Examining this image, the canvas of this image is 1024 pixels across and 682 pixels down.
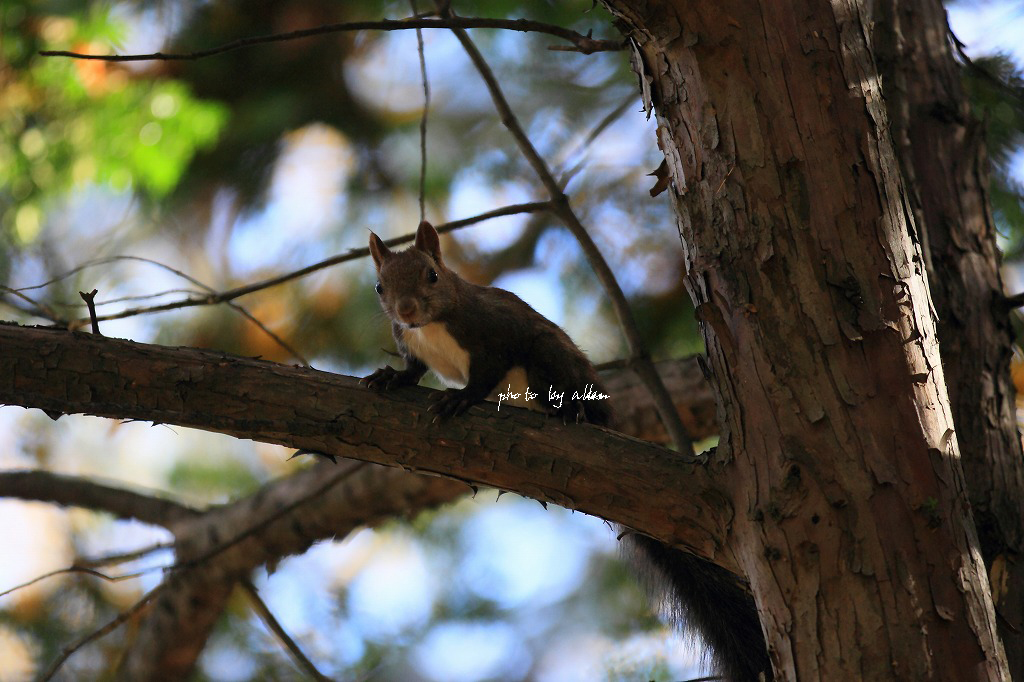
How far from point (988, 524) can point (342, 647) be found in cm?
270

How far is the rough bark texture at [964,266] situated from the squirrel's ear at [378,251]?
164 cm

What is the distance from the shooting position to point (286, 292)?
3.82 meters

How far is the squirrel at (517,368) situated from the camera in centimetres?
226

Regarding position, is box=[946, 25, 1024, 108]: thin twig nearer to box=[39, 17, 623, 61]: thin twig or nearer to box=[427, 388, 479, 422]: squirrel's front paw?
box=[39, 17, 623, 61]: thin twig

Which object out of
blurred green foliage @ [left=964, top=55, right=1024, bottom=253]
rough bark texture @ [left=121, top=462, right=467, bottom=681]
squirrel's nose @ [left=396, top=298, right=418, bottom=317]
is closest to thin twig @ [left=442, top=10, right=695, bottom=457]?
squirrel's nose @ [left=396, top=298, right=418, bottom=317]

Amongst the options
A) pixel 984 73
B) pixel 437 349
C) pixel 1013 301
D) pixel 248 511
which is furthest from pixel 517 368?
pixel 984 73

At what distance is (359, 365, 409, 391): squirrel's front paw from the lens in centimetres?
213

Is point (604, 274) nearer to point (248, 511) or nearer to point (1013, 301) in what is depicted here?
point (1013, 301)

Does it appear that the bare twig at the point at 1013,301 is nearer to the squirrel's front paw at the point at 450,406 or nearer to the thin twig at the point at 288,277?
the thin twig at the point at 288,277

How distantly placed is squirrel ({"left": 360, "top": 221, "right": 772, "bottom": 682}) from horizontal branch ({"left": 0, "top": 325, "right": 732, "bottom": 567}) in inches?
7.6

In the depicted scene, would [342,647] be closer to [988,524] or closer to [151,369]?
[151,369]

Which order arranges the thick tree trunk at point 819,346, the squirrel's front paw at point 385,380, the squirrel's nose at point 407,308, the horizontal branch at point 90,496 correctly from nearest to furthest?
the thick tree trunk at point 819,346 < the squirrel's front paw at point 385,380 < the squirrel's nose at point 407,308 < the horizontal branch at point 90,496

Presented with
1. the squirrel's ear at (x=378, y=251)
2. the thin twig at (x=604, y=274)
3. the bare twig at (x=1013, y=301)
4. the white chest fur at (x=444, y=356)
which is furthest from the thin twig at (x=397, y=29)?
the bare twig at (x=1013, y=301)

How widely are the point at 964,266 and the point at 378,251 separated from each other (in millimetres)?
1807
